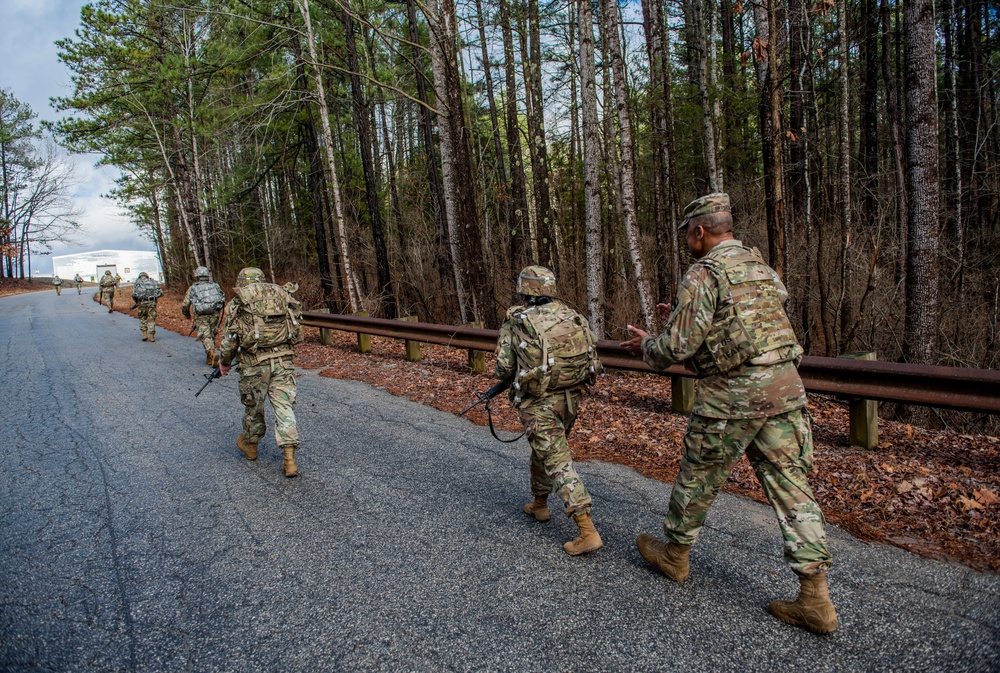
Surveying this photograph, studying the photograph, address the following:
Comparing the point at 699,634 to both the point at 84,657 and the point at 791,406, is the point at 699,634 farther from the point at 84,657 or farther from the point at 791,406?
the point at 84,657

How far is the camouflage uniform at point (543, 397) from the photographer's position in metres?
3.53

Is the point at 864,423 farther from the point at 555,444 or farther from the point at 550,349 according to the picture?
the point at 550,349

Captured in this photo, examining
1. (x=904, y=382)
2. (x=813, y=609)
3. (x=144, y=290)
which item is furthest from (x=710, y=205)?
(x=144, y=290)

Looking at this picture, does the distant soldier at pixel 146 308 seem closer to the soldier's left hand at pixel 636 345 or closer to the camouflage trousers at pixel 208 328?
the camouflage trousers at pixel 208 328

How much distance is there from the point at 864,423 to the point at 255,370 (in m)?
5.33

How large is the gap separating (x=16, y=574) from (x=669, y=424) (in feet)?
16.9

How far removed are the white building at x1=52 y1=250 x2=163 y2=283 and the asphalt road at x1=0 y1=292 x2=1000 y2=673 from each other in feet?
285

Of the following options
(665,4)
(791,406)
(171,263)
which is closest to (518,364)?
(791,406)

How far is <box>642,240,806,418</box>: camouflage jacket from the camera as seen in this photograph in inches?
110

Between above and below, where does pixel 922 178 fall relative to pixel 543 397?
above

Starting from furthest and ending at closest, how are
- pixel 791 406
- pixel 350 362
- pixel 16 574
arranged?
1. pixel 350 362
2. pixel 16 574
3. pixel 791 406

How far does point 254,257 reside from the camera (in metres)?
25.5

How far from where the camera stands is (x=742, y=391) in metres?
2.82

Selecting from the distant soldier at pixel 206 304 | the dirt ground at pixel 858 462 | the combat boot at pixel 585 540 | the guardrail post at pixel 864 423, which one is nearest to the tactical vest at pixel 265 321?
the dirt ground at pixel 858 462
